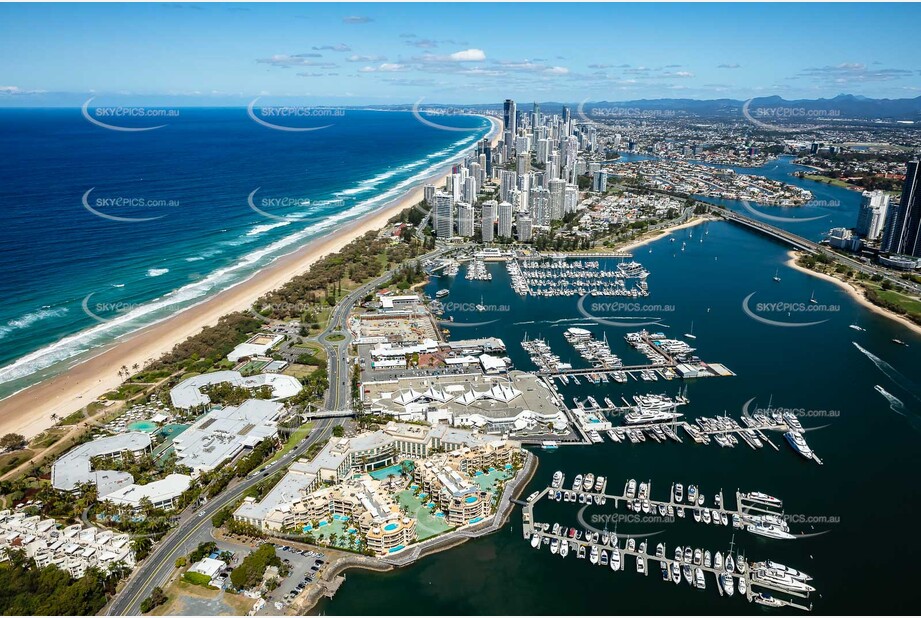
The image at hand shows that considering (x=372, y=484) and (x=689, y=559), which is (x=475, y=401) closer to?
(x=372, y=484)

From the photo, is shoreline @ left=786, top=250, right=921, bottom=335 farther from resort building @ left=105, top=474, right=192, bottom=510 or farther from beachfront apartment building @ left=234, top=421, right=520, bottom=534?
resort building @ left=105, top=474, right=192, bottom=510

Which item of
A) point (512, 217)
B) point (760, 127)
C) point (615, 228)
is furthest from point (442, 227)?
point (760, 127)

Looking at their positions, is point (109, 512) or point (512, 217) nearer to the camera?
point (109, 512)

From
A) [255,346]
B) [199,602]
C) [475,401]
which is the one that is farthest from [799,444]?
[255,346]

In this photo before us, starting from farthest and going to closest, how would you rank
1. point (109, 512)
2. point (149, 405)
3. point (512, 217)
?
point (512, 217) → point (149, 405) → point (109, 512)

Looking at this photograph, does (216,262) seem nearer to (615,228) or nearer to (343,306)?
(343,306)

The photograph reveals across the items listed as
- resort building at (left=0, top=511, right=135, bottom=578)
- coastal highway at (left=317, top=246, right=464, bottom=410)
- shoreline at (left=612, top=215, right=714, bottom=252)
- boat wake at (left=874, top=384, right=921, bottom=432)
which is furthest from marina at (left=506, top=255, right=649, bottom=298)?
resort building at (left=0, top=511, right=135, bottom=578)
